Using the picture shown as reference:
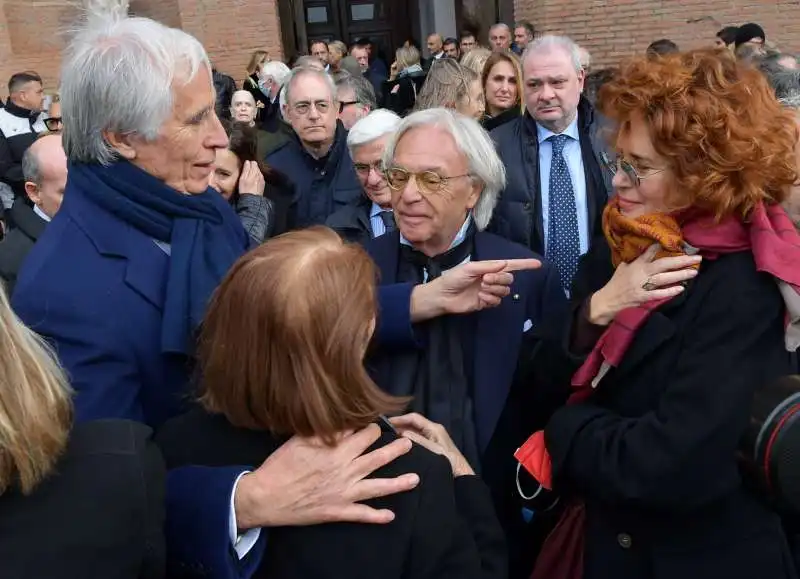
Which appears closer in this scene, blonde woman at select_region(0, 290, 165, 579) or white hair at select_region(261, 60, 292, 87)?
blonde woman at select_region(0, 290, 165, 579)

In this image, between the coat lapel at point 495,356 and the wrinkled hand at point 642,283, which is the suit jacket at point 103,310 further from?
the wrinkled hand at point 642,283

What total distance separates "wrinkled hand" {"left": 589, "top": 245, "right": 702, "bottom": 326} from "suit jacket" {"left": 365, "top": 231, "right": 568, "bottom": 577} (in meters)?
0.18

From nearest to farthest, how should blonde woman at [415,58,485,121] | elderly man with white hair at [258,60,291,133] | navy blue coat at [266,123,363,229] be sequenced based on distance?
navy blue coat at [266,123,363,229], blonde woman at [415,58,485,121], elderly man with white hair at [258,60,291,133]

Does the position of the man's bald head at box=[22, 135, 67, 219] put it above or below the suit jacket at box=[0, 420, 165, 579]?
above

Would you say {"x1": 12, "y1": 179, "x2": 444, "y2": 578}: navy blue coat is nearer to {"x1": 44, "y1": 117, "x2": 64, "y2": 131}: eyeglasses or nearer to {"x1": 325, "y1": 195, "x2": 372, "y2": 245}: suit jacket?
{"x1": 325, "y1": 195, "x2": 372, "y2": 245}: suit jacket

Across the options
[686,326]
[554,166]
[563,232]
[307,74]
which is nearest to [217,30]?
[307,74]

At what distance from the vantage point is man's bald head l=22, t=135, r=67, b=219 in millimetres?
3441

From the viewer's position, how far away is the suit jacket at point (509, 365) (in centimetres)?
207

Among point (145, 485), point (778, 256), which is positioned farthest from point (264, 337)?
point (778, 256)

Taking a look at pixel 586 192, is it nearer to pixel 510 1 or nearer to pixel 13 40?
pixel 510 1

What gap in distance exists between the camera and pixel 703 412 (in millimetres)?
1638

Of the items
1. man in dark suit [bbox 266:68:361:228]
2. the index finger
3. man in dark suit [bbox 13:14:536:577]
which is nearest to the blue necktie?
man in dark suit [bbox 266:68:361:228]

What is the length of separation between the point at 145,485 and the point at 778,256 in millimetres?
1308

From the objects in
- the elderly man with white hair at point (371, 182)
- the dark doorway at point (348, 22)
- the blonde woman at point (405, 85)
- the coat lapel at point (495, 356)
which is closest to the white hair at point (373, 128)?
the elderly man with white hair at point (371, 182)
